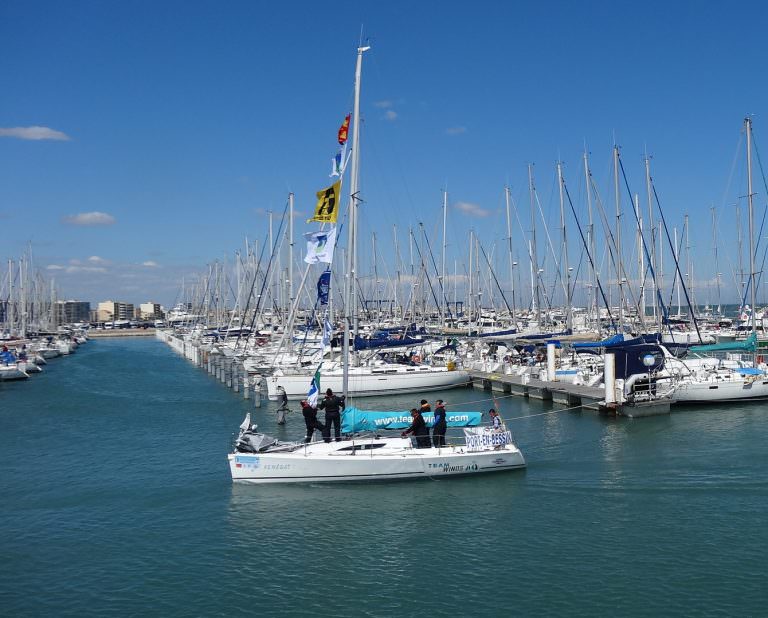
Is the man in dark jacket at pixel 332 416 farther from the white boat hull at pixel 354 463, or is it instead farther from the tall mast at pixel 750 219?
the tall mast at pixel 750 219

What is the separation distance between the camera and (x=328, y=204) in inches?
1018

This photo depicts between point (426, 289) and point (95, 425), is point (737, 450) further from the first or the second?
point (426, 289)

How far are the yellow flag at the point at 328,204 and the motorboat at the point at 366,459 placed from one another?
306 inches

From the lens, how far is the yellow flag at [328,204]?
25578mm

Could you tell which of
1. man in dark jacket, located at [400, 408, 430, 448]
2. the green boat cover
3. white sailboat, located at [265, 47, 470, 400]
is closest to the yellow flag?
man in dark jacket, located at [400, 408, 430, 448]

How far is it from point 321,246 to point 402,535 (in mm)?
11533

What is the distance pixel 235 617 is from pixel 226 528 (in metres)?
5.18

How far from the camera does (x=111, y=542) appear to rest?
18.3 meters

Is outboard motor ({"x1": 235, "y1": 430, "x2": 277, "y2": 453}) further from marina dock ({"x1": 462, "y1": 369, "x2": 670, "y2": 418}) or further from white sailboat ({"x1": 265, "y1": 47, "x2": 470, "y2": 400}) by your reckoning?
marina dock ({"x1": 462, "y1": 369, "x2": 670, "y2": 418})

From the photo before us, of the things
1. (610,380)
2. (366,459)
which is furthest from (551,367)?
(366,459)

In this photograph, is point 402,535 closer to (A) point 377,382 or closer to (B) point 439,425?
(B) point 439,425

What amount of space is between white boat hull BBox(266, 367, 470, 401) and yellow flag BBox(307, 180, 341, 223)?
17.3 metres

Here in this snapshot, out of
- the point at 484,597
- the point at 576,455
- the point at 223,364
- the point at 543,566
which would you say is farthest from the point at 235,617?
the point at 223,364

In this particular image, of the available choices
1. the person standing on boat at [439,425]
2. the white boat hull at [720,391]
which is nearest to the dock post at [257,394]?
the person standing on boat at [439,425]
